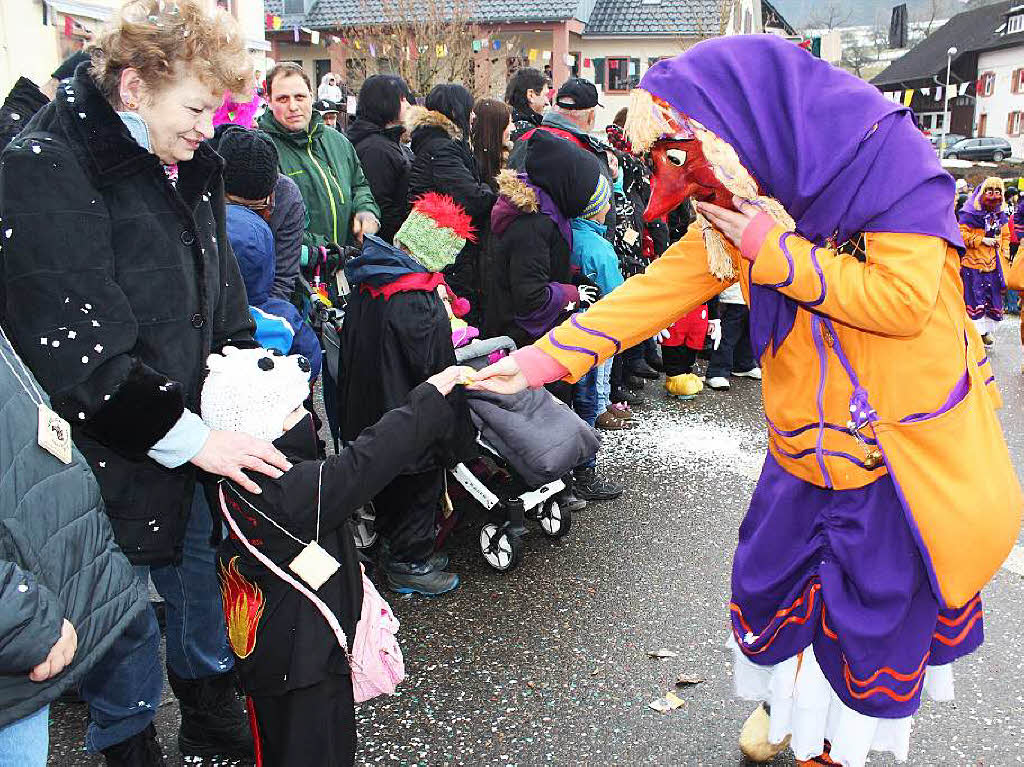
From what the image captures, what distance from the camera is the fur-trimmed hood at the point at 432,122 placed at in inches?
221

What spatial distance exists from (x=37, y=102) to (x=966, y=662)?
425 centimetres

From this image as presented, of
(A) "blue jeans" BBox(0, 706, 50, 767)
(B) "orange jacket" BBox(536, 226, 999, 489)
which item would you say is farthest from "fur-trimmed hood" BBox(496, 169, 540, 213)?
(A) "blue jeans" BBox(0, 706, 50, 767)

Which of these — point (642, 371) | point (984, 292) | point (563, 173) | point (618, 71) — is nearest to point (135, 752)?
point (563, 173)

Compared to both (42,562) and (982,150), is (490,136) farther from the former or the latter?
(982,150)

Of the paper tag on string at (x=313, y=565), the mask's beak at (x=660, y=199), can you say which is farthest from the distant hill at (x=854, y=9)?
the paper tag on string at (x=313, y=565)

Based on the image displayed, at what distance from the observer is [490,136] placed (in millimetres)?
6023

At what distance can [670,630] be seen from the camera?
3609 millimetres

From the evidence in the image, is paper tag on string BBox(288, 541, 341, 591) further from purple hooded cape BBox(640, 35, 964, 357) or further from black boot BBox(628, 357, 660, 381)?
black boot BBox(628, 357, 660, 381)

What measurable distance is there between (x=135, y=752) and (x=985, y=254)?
9.22 metres

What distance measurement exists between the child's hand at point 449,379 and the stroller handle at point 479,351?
1593 mm

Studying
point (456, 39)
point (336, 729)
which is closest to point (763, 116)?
point (336, 729)

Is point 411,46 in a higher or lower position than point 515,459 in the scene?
higher

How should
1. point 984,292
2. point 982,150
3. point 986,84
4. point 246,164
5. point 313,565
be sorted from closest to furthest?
1. point 313,565
2. point 246,164
3. point 984,292
4. point 982,150
5. point 986,84

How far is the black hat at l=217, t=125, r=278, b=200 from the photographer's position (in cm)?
368
